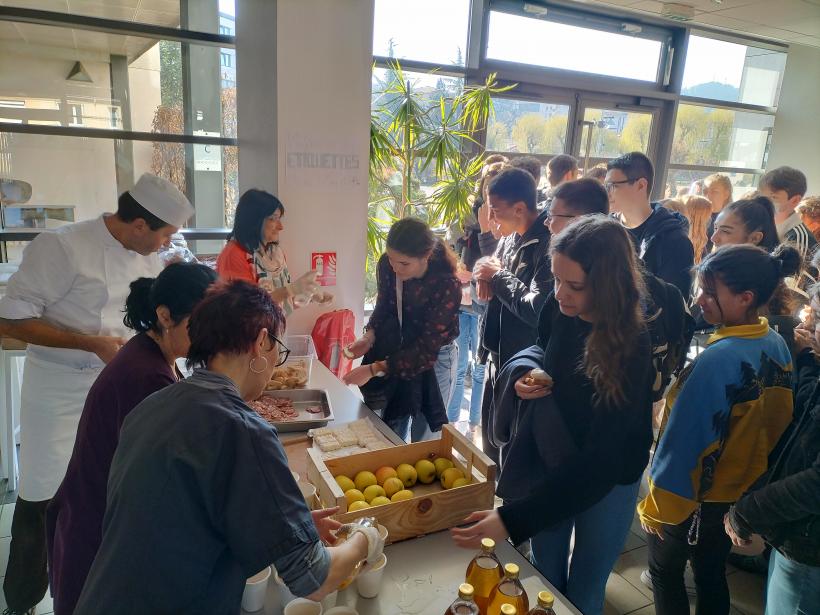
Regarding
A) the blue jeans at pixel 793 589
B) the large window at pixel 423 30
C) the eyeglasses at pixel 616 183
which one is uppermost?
the large window at pixel 423 30

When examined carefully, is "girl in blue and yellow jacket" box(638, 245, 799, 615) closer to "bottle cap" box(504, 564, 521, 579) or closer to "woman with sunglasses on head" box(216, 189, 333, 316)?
"bottle cap" box(504, 564, 521, 579)

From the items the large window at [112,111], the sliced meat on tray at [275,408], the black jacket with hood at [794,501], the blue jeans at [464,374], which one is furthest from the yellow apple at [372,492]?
the large window at [112,111]

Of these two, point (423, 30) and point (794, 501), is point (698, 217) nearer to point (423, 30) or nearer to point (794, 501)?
point (423, 30)

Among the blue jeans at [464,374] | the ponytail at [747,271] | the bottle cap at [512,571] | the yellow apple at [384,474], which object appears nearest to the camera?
the bottle cap at [512,571]

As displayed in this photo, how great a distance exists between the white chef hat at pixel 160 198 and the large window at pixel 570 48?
367 cm

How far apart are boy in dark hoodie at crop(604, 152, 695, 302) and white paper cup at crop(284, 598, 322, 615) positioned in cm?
208

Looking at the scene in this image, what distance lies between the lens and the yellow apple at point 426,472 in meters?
1.51

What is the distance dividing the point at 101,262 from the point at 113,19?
7.79ft

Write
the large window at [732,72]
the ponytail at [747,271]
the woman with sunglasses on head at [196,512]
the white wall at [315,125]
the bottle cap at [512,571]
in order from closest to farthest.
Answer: the woman with sunglasses on head at [196,512]
the bottle cap at [512,571]
the ponytail at [747,271]
the white wall at [315,125]
the large window at [732,72]

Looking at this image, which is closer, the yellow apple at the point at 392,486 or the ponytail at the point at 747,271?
the yellow apple at the point at 392,486

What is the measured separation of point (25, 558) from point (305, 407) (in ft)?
3.58

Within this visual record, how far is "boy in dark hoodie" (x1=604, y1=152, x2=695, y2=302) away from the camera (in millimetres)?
2568

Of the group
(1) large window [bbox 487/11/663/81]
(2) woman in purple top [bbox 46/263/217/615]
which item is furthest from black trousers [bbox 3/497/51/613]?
(1) large window [bbox 487/11/663/81]

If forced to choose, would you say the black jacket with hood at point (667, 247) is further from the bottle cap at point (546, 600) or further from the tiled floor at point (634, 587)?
the bottle cap at point (546, 600)
